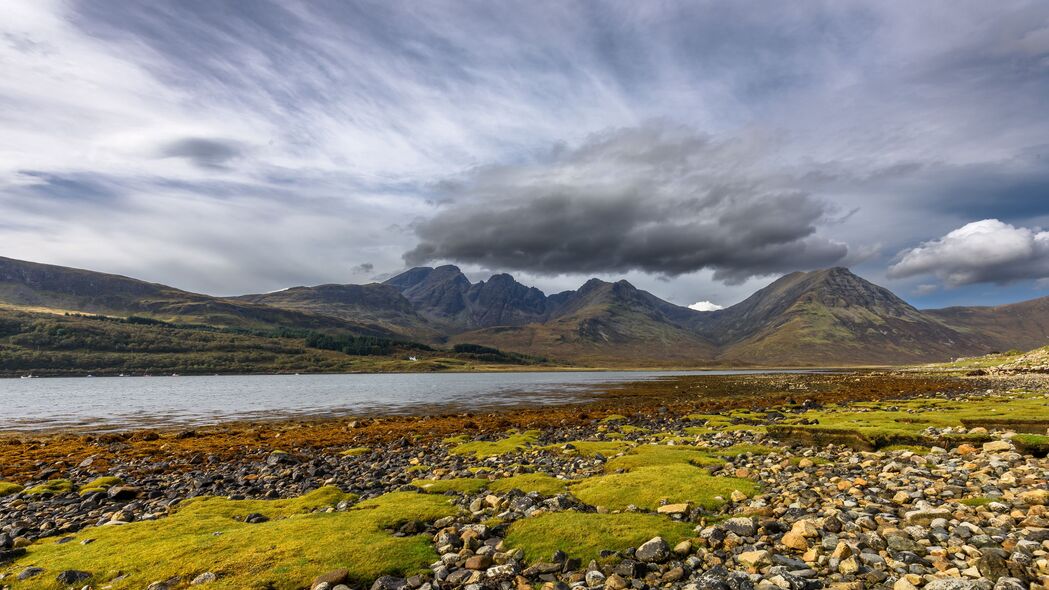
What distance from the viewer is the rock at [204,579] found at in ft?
26.9

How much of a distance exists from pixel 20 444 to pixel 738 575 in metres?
46.6

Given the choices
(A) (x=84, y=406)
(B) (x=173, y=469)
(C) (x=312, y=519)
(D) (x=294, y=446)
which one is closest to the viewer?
(C) (x=312, y=519)

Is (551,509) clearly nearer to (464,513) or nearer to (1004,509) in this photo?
(464,513)

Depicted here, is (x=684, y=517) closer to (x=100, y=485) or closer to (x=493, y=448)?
(x=493, y=448)

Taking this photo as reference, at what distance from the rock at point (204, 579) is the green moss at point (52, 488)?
16052mm

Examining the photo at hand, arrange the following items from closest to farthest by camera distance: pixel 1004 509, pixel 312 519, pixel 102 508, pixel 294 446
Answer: pixel 1004 509
pixel 312 519
pixel 102 508
pixel 294 446

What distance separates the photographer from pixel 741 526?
32.9ft

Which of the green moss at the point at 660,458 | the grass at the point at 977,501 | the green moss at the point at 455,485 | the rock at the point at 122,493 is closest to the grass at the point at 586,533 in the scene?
the green moss at the point at 455,485

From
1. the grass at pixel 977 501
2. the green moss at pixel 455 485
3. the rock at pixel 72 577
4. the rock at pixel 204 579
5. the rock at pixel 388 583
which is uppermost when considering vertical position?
the grass at pixel 977 501

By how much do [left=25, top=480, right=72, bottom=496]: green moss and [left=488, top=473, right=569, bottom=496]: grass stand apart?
17.4m

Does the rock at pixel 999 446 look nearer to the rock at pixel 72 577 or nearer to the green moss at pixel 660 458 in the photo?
the green moss at pixel 660 458

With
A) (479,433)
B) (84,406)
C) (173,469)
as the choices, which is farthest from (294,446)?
(84,406)

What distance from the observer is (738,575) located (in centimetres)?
800

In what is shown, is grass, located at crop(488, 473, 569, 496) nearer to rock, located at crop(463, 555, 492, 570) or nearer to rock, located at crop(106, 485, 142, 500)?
rock, located at crop(463, 555, 492, 570)
